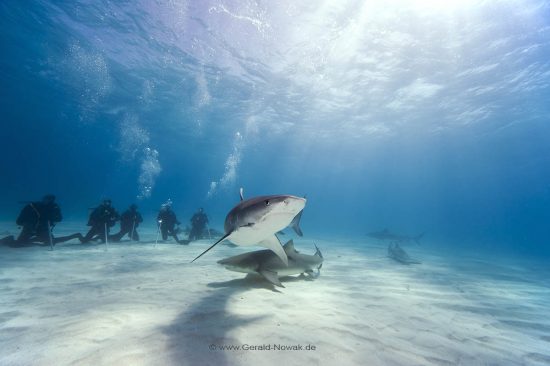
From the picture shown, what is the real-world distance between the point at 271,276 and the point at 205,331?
88.6 inches

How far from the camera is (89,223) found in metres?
12.4

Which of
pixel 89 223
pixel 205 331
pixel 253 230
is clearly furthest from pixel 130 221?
pixel 205 331

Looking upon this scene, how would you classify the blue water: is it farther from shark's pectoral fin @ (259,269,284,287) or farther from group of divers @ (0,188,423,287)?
shark's pectoral fin @ (259,269,284,287)

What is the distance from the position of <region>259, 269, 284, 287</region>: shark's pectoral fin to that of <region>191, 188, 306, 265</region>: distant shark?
1171 mm

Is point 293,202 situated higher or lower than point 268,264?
higher

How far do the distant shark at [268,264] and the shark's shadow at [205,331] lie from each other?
646 mm

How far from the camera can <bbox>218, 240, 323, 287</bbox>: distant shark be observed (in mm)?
5414

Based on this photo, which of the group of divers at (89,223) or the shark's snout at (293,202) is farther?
the group of divers at (89,223)

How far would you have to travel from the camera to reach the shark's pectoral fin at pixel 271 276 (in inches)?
203

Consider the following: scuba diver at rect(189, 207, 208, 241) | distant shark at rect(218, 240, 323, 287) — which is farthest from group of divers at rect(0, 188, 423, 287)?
scuba diver at rect(189, 207, 208, 241)

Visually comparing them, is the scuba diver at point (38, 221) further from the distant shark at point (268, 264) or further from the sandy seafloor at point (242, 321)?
the distant shark at point (268, 264)

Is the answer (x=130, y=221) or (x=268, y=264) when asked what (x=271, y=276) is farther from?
(x=130, y=221)

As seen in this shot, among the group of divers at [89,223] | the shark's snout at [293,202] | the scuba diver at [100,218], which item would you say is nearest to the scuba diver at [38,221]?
the group of divers at [89,223]

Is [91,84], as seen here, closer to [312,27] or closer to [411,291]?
[312,27]
